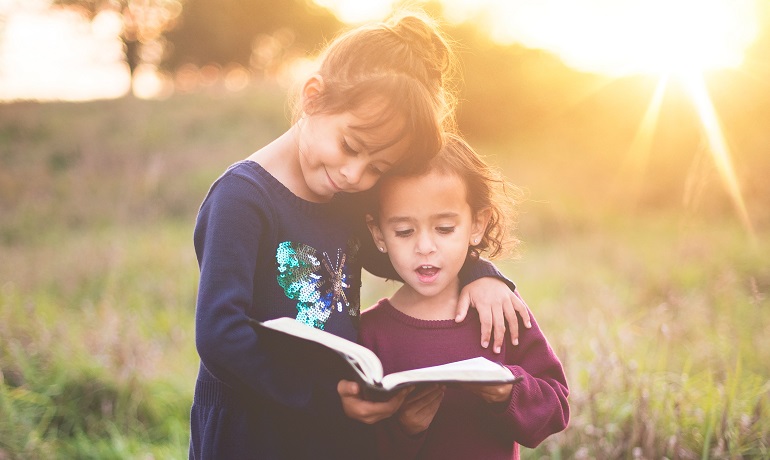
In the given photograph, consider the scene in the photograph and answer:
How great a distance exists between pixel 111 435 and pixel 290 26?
1224 inches

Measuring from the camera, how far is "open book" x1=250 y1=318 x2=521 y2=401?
4.88 feet

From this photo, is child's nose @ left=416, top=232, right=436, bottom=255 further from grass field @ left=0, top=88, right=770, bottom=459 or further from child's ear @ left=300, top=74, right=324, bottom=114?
grass field @ left=0, top=88, right=770, bottom=459

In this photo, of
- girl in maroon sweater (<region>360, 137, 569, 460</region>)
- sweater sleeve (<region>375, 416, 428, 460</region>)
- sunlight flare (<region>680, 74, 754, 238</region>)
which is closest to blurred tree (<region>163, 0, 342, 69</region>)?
→ sunlight flare (<region>680, 74, 754, 238</region>)

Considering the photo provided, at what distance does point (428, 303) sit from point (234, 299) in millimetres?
682

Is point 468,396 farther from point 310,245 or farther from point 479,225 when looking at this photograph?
point 310,245

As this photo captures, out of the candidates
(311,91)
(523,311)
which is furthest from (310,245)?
(523,311)

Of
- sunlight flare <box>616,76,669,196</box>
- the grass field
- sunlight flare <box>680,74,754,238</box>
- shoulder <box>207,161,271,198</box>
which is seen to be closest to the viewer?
shoulder <box>207,161,271,198</box>

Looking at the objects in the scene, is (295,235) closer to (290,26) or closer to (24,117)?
(24,117)

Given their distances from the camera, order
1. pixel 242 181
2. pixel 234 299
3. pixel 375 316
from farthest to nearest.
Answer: pixel 375 316 < pixel 242 181 < pixel 234 299

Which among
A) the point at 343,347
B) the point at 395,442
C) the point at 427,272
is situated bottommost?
the point at 395,442

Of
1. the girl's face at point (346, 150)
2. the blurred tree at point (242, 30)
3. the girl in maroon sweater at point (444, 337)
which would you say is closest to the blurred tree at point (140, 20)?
the blurred tree at point (242, 30)

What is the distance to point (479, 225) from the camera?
7.21 ft

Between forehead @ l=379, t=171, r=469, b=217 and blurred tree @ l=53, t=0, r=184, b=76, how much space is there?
2344cm

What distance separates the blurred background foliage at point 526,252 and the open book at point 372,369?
3.41 ft
